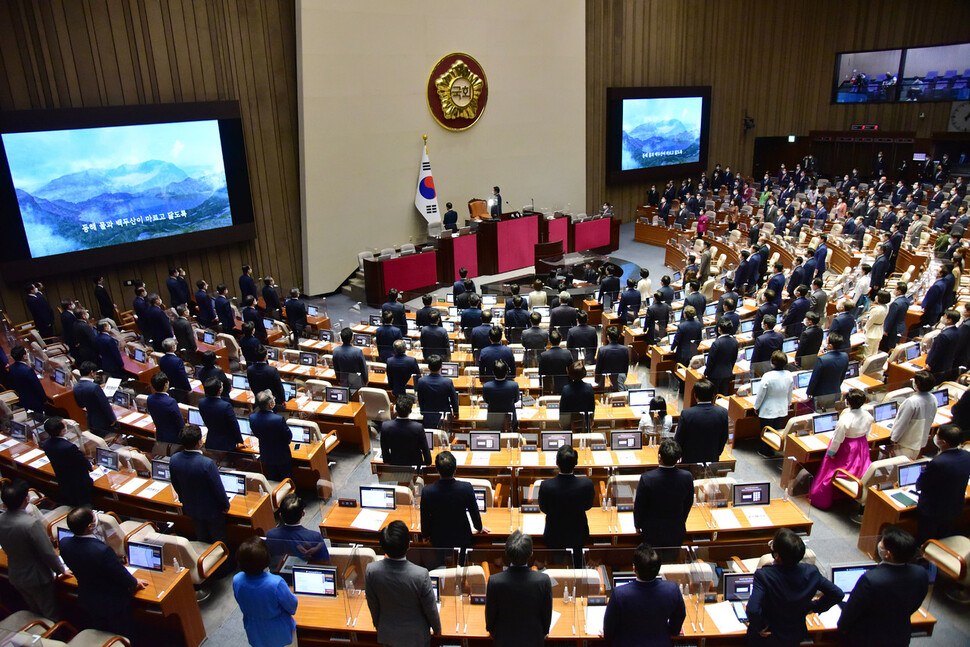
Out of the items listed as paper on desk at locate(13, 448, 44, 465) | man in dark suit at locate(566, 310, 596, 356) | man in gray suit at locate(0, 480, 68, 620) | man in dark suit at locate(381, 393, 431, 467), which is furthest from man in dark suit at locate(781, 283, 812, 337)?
paper on desk at locate(13, 448, 44, 465)

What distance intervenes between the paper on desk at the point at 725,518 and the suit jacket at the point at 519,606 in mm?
1950

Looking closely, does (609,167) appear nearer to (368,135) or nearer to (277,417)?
(368,135)

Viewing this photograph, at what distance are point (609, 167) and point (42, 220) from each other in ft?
49.8

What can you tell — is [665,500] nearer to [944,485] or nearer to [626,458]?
[626,458]

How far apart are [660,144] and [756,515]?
18.3 metres

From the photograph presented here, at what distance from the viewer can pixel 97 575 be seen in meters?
4.29

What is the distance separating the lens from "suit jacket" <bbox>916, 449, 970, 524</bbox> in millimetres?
4719

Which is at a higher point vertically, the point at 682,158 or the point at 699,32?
the point at 699,32

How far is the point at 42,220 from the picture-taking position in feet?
35.8

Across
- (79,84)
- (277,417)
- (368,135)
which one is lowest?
(277,417)

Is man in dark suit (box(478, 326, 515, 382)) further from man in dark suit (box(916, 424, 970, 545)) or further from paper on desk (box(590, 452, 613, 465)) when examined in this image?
man in dark suit (box(916, 424, 970, 545))

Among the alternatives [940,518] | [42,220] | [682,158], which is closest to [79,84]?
[42,220]

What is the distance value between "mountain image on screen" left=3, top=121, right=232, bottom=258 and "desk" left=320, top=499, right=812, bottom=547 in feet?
30.1

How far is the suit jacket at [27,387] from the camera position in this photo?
771 centimetres
